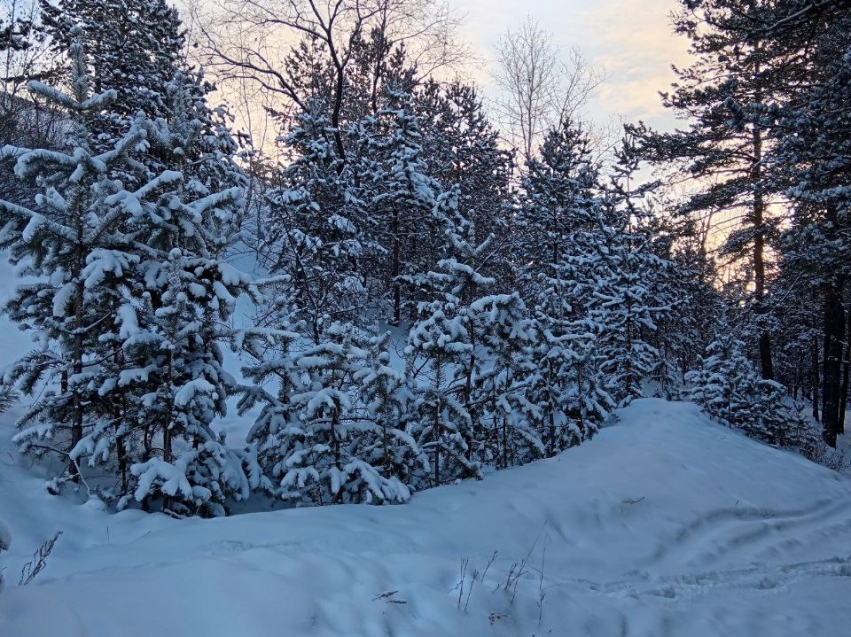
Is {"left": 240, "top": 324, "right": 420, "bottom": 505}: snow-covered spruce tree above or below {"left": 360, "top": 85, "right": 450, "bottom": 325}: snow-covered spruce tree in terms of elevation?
below

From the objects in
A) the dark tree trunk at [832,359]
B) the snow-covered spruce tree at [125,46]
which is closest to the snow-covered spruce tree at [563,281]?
the dark tree trunk at [832,359]

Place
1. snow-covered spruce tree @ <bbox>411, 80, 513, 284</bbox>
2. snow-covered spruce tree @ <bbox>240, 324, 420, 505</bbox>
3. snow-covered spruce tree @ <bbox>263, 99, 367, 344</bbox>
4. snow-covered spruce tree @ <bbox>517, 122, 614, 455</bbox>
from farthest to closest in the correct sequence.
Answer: snow-covered spruce tree @ <bbox>411, 80, 513, 284</bbox>, snow-covered spruce tree @ <bbox>263, 99, 367, 344</bbox>, snow-covered spruce tree @ <bbox>517, 122, 614, 455</bbox>, snow-covered spruce tree @ <bbox>240, 324, 420, 505</bbox>

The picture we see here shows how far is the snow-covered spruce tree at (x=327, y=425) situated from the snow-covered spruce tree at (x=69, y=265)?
1.44 m

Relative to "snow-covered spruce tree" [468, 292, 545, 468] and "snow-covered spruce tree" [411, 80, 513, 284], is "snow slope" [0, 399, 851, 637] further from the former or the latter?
"snow-covered spruce tree" [411, 80, 513, 284]

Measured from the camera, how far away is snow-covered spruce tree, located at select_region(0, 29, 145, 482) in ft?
14.6

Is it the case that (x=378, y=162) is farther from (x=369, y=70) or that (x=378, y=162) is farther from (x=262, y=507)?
(x=262, y=507)

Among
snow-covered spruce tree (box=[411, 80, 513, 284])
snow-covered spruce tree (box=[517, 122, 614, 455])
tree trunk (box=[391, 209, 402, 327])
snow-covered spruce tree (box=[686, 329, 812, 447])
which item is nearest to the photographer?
snow-covered spruce tree (box=[517, 122, 614, 455])

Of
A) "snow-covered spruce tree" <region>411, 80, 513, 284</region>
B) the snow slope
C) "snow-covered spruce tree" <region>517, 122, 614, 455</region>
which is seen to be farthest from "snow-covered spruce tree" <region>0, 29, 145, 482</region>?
"snow-covered spruce tree" <region>411, 80, 513, 284</region>

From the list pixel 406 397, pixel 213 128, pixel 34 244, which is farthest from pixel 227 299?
pixel 213 128

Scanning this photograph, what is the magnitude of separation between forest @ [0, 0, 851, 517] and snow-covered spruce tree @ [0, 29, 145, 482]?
0.03 m

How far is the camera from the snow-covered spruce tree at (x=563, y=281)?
8.08 meters

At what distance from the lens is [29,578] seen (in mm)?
3023

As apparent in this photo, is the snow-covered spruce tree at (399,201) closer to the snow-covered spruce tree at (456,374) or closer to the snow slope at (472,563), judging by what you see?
the snow-covered spruce tree at (456,374)

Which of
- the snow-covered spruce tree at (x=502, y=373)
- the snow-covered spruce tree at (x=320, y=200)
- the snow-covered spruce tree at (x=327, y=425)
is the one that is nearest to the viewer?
the snow-covered spruce tree at (x=327, y=425)
